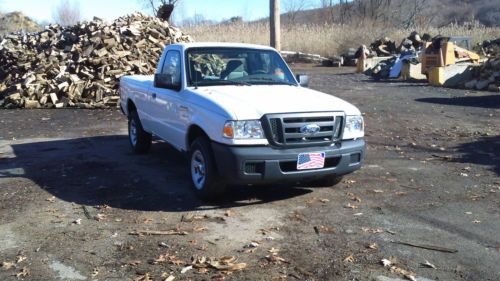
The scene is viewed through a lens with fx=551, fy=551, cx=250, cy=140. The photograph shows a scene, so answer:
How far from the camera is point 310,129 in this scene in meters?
5.93

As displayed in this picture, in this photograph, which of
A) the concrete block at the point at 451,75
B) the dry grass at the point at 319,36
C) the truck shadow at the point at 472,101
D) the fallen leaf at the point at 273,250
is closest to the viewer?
the fallen leaf at the point at 273,250

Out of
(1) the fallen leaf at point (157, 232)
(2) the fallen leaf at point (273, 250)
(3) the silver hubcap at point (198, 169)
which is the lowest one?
(2) the fallen leaf at point (273, 250)

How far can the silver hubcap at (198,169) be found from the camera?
6281 mm

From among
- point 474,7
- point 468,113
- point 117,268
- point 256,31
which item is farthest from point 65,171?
point 474,7

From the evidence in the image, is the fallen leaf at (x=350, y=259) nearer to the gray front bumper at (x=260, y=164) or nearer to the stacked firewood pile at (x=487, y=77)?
the gray front bumper at (x=260, y=164)

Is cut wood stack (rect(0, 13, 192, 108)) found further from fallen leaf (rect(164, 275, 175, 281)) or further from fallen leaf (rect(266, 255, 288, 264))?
fallen leaf (rect(164, 275, 175, 281))

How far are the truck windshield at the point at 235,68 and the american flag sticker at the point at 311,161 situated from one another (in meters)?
1.62

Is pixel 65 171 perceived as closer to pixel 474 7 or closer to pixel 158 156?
pixel 158 156

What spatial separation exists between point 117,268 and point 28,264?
0.78 metres

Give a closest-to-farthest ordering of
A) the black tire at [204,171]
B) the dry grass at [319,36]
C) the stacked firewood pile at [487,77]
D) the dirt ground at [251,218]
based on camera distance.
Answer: the dirt ground at [251,218] < the black tire at [204,171] < the stacked firewood pile at [487,77] < the dry grass at [319,36]

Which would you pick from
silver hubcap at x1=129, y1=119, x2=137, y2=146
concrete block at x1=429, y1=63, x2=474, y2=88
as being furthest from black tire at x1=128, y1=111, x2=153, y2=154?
concrete block at x1=429, y1=63, x2=474, y2=88

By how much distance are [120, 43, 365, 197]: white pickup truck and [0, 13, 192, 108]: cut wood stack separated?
9.22 meters

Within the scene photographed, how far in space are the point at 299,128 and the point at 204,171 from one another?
118 cm

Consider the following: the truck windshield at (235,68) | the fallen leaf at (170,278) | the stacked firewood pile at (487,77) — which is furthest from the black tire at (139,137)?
the stacked firewood pile at (487,77)
